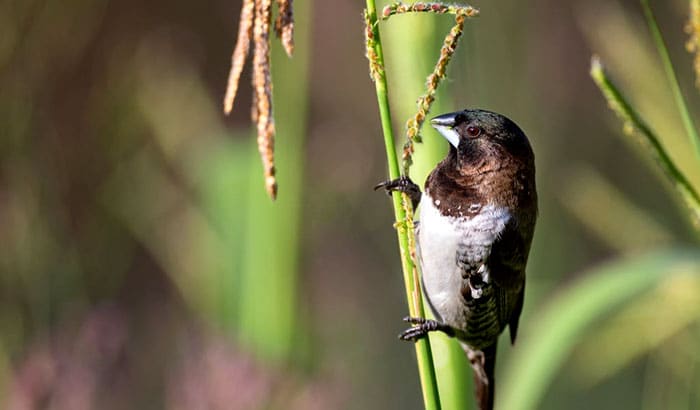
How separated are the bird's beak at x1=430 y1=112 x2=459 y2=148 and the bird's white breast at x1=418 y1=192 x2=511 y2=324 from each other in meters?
0.11

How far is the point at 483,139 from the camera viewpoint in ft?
4.70

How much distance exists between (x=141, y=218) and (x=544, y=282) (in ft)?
3.80

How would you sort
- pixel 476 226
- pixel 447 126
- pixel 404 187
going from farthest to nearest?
pixel 476 226 < pixel 447 126 < pixel 404 187

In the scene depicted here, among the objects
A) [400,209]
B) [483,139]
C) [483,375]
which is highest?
[483,139]

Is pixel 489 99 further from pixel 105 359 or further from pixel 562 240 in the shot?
pixel 105 359

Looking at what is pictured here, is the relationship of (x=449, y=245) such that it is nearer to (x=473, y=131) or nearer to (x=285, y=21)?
(x=473, y=131)

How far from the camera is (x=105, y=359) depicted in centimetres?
196

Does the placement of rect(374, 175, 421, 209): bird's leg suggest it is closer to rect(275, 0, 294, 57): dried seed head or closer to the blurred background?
the blurred background

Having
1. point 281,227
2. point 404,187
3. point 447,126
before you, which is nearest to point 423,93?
point 447,126

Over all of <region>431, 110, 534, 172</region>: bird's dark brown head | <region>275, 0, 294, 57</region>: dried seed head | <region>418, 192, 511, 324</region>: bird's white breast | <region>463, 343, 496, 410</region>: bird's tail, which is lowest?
<region>463, 343, 496, 410</region>: bird's tail

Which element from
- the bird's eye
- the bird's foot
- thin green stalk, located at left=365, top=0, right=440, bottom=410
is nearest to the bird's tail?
the bird's foot

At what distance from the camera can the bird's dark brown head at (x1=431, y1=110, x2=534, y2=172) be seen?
1393mm

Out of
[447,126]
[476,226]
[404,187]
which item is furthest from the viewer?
[476,226]

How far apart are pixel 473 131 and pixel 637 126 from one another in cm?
45
